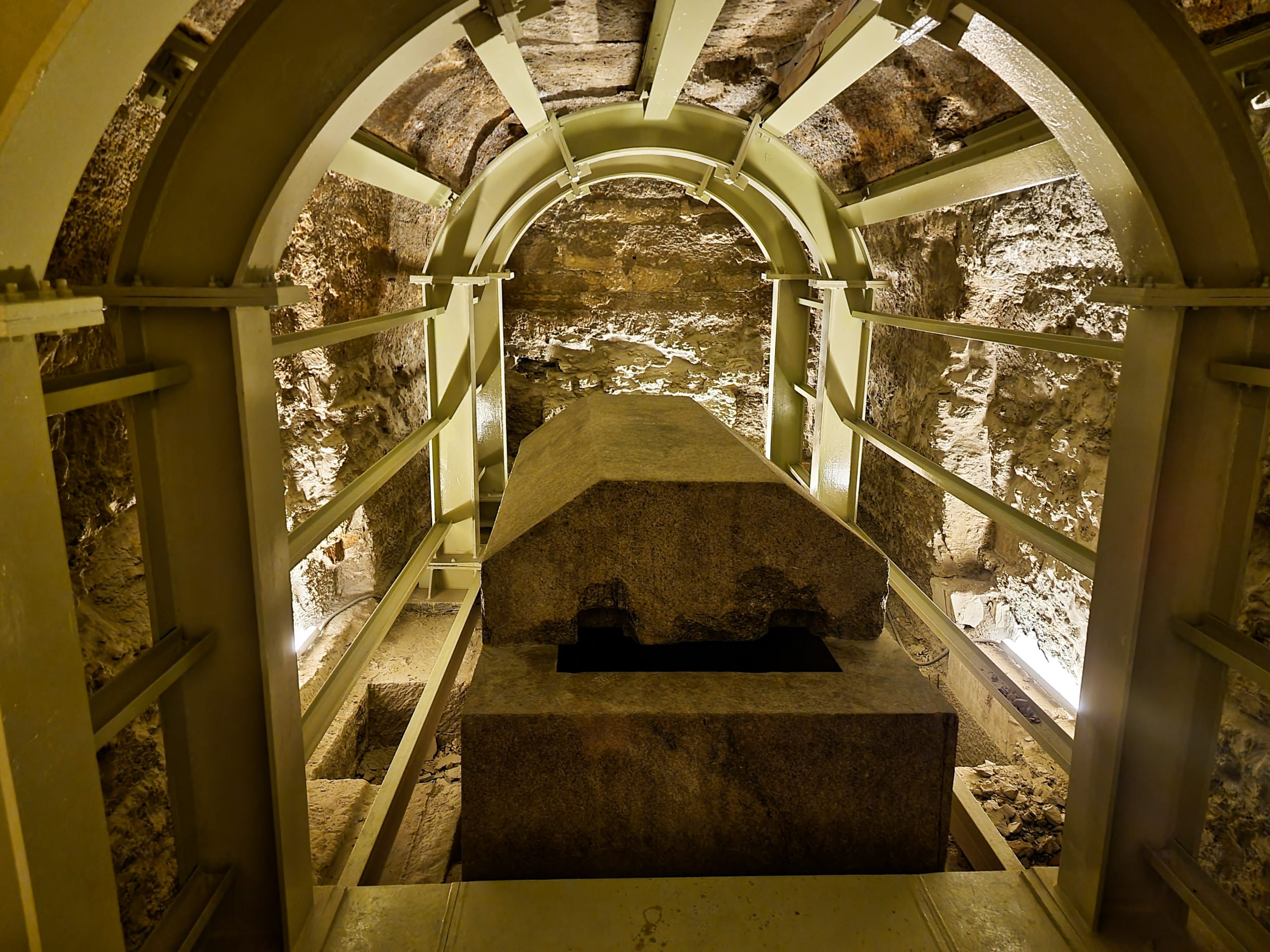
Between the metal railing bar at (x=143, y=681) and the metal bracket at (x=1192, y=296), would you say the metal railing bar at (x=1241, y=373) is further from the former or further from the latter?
the metal railing bar at (x=143, y=681)

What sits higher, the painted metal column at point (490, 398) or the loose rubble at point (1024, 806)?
the painted metal column at point (490, 398)

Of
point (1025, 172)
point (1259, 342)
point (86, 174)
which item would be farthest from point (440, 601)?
point (1259, 342)

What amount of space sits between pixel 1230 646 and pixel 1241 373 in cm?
59

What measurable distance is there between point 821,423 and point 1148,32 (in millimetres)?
3227

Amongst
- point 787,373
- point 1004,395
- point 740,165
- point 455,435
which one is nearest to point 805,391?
point 787,373

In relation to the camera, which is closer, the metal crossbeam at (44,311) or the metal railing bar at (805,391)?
the metal crossbeam at (44,311)

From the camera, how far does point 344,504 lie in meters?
2.58

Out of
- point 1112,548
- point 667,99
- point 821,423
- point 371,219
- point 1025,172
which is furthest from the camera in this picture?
point 821,423

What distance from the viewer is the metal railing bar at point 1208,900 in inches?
62.2

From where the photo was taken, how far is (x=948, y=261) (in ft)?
14.9

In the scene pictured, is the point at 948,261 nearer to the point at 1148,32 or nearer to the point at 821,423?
the point at 821,423

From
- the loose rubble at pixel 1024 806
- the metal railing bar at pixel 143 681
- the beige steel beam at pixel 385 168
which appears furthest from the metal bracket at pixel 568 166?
the loose rubble at pixel 1024 806

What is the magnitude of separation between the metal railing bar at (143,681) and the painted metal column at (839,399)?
144 inches

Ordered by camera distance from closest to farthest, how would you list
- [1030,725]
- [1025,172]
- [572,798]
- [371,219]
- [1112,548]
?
1. [1112,548]
2. [572,798]
3. [1030,725]
4. [1025,172]
5. [371,219]
